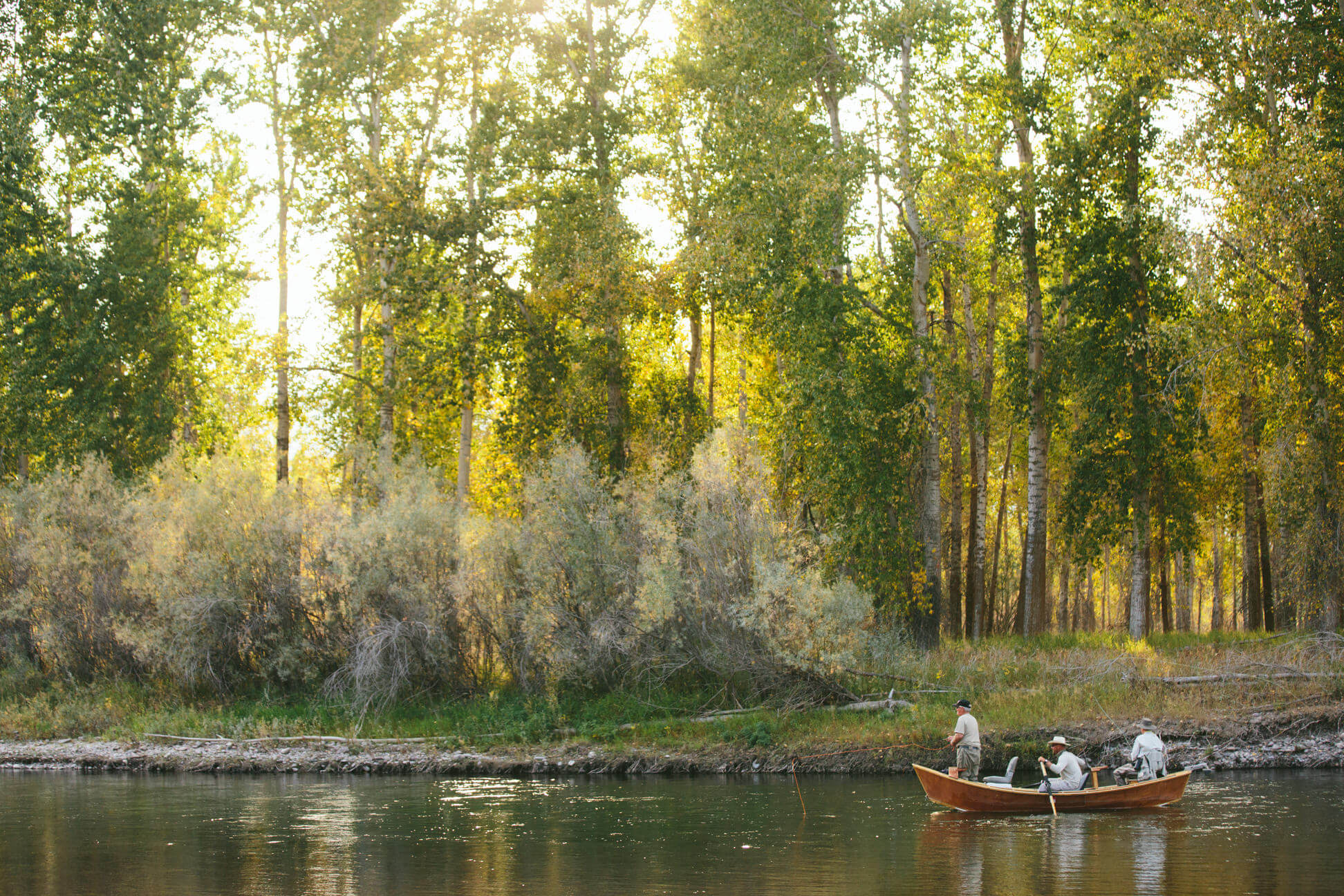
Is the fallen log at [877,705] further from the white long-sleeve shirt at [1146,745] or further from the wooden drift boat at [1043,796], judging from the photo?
the white long-sleeve shirt at [1146,745]

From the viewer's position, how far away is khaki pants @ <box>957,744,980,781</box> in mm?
21188

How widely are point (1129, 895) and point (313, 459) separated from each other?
137ft

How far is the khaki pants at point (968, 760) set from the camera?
2119 cm

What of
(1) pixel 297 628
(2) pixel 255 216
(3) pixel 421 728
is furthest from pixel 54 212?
(3) pixel 421 728

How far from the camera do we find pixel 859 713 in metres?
27.0

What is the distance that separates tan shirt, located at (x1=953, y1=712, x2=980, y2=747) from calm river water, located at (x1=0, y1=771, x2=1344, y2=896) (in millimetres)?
1321

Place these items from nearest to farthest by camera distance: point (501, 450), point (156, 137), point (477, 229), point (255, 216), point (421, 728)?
point (421, 728)
point (477, 229)
point (156, 137)
point (501, 450)
point (255, 216)

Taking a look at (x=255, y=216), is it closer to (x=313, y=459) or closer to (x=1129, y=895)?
(x=313, y=459)

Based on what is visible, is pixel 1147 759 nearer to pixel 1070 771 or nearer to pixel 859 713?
pixel 1070 771

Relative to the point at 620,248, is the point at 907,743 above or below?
below

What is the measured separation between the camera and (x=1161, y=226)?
90.7ft

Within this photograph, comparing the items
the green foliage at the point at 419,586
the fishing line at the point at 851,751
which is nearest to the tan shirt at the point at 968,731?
the fishing line at the point at 851,751

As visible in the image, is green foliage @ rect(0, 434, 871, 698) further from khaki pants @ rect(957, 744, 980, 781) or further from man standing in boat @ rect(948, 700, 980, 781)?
khaki pants @ rect(957, 744, 980, 781)

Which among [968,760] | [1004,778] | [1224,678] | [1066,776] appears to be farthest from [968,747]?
[1224,678]
